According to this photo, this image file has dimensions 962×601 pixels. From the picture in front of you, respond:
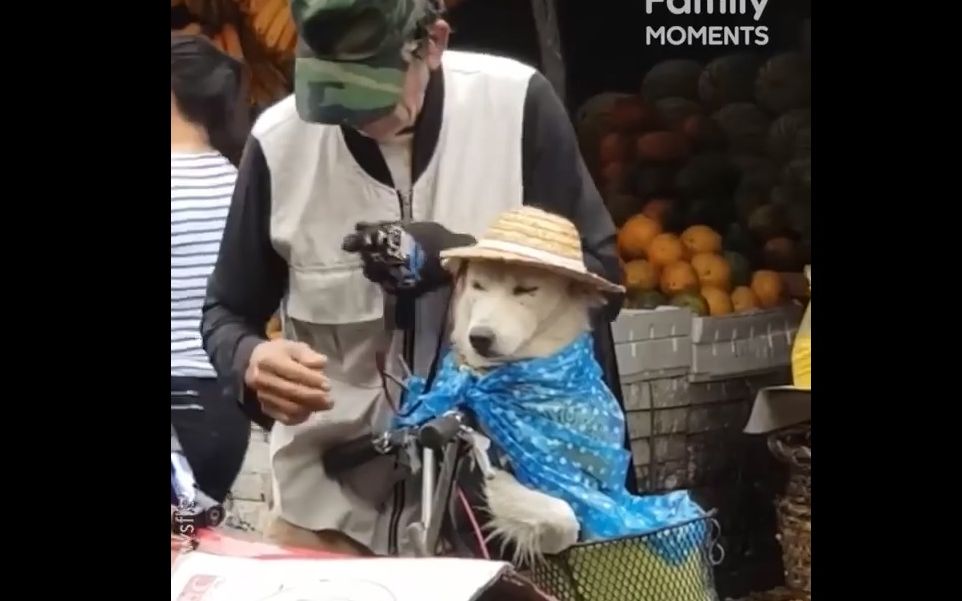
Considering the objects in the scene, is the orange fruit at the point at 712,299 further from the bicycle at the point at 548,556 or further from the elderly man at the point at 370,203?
the bicycle at the point at 548,556

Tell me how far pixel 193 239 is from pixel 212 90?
252 mm

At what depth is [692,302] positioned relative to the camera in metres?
2.11

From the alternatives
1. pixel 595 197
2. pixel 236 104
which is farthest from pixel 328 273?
pixel 595 197

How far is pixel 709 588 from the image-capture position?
2.12 m

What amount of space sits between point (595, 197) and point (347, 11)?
506mm

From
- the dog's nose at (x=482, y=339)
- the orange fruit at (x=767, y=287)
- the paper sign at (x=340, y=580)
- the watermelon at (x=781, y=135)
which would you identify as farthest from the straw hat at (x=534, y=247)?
the paper sign at (x=340, y=580)

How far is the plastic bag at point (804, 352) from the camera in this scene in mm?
2123

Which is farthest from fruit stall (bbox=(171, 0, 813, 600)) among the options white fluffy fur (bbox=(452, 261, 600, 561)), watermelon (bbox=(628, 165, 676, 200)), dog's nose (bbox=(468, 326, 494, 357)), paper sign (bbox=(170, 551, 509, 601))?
paper sign (bbox=(170, 551, 509, 601))

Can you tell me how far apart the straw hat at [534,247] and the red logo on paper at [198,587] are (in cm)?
66

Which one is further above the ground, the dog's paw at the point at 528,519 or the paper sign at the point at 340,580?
the dog's paw at the point at 528,519

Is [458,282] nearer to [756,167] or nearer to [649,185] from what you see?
[649,185]

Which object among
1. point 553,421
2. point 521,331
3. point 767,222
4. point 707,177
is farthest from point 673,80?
point 553,421

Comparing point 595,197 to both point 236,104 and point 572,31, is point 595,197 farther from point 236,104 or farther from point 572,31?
point 236,104

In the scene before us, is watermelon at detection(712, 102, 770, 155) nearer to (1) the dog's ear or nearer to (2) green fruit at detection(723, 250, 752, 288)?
(2) green fruit at detection(723, 250, 752, 288)
